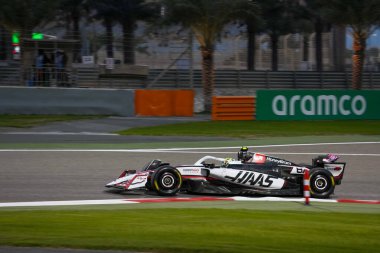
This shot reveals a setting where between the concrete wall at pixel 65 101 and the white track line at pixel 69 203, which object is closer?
the white track line at pixel 69 203

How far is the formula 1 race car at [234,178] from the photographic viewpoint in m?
12.3

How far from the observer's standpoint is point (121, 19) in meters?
43.6

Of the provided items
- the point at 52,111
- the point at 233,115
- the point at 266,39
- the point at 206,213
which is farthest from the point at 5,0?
the point at 206,213

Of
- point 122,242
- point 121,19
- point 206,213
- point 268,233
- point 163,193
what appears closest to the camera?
point 122,242

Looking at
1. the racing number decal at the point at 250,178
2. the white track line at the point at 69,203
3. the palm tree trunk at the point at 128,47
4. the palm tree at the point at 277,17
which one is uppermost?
the palm tree at the point at 277,17

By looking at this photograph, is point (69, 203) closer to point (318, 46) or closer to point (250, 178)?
point (250, 178)

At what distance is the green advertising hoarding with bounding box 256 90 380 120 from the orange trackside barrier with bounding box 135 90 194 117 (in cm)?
289

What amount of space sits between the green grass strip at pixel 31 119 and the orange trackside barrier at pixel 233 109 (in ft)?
13.8

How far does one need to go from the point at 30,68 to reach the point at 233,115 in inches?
306

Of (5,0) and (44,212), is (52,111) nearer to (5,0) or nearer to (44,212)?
(5,0)

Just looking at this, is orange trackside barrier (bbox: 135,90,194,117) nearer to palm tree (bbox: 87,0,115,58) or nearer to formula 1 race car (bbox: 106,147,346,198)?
formula 1 race car (bbox: 106,147,346,198)

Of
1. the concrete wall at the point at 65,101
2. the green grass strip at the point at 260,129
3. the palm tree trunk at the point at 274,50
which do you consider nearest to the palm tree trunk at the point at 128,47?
the concrete wall at the point at 65,101

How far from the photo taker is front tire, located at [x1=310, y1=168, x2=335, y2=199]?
12.7 metres

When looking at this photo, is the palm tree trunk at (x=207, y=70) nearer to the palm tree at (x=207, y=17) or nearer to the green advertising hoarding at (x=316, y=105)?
the palm tree at (x=207, y=17)
